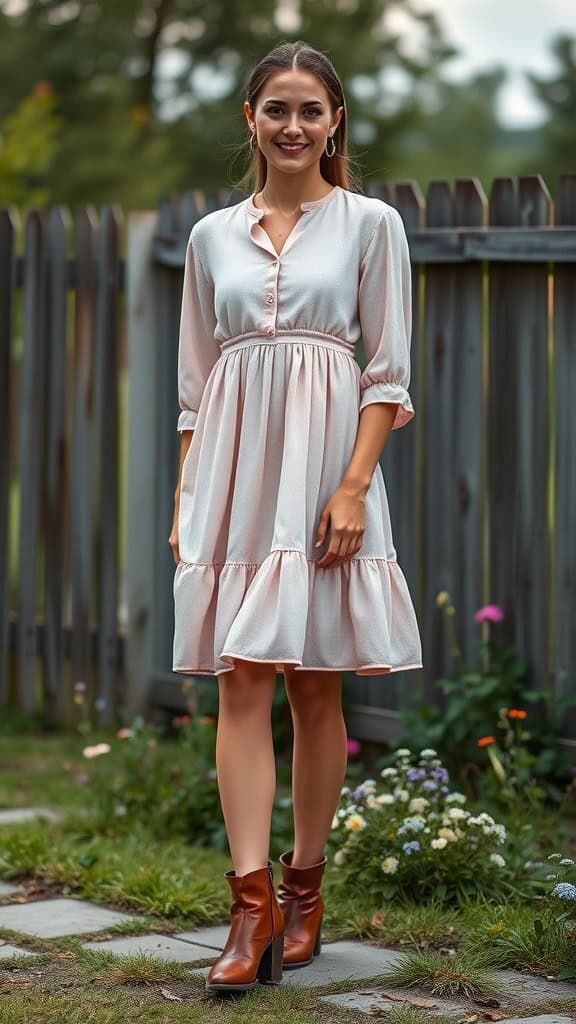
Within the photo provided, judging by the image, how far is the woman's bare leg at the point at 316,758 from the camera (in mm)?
3240

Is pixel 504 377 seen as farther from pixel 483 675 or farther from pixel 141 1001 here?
pixel 141 1001

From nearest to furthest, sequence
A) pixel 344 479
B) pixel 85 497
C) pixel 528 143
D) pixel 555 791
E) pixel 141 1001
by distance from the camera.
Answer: pixel 141 1001
pixel 344 479
pixel 555 791
pixel 85 497
pixel 528 143

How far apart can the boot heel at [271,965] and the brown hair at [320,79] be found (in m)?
1.60

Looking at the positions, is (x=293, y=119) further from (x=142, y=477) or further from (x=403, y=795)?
(x=142, y=477)

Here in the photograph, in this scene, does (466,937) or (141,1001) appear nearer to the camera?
(141,1001)

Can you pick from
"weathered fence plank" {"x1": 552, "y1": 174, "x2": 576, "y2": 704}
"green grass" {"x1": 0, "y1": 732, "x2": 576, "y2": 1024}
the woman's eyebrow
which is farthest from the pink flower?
the woman's eyebrow

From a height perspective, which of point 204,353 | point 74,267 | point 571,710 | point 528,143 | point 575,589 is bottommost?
point 571,710

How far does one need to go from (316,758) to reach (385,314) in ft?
3.10

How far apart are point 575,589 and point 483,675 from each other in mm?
395

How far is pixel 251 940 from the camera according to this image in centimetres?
291

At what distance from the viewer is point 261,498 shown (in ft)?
10.3

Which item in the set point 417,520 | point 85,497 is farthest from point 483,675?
→ point 85,497

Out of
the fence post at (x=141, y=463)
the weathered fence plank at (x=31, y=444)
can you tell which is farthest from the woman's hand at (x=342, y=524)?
the weathered fence plank at (x=31, y=444)

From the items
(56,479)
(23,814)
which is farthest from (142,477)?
(23,814)
